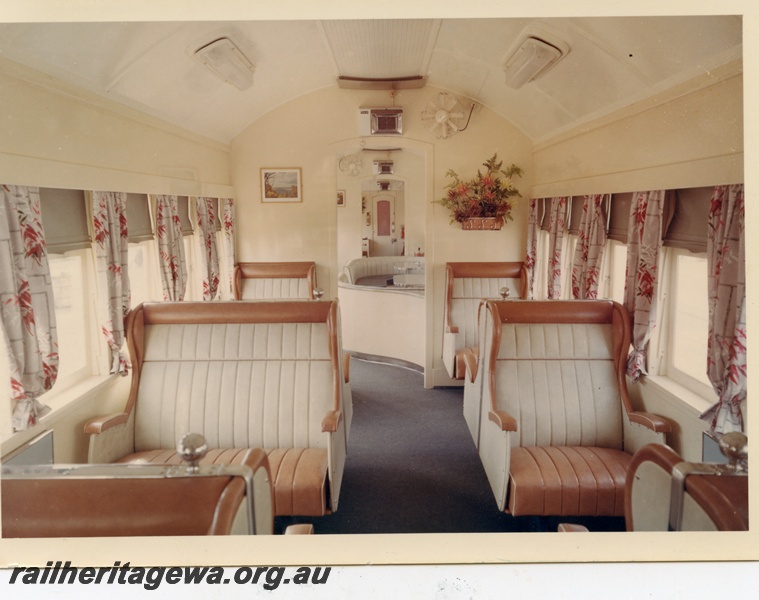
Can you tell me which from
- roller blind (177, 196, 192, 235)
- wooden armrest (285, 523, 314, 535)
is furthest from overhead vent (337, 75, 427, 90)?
wooden armrest (285, 523, 314, 535)

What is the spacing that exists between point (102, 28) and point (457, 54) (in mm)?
1169

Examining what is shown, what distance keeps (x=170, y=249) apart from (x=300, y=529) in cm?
119

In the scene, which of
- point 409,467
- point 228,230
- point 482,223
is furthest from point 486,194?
Result: point 409,467

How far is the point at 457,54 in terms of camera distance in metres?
1.77

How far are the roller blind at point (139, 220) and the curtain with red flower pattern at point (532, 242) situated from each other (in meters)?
1.69

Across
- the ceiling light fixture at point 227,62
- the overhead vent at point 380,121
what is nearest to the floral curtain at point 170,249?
the ceiling light fixture at point 227,62

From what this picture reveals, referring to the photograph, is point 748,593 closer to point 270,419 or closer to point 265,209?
point 270,419

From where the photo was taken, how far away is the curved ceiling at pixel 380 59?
1.36 meters

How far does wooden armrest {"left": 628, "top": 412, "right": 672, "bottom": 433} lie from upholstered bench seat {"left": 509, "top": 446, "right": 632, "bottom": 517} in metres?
0.12

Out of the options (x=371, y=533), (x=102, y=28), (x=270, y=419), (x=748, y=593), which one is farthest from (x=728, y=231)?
(x=102, y=28)

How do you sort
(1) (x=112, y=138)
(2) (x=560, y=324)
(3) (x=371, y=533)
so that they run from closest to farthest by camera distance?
(3) (x=371, y=533) < (1) (x=112, y=138) < (2) (x=560, y=324)

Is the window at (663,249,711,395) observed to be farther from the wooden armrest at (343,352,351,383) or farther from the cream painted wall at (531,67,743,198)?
the wooden armrest at (343,352,351,383)

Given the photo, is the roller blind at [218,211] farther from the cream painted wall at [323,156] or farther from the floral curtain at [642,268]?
the floral curtain at [642,268]

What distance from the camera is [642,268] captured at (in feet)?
6.26
